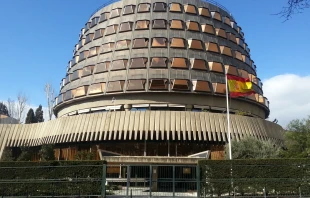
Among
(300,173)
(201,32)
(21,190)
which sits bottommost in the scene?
(21,190)

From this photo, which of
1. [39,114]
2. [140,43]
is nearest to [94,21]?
[140,43]

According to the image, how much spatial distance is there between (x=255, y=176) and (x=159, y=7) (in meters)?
Answer: 34.6

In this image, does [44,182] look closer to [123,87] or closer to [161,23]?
[123,87]

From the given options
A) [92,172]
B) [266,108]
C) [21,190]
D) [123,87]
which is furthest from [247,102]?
[21,190]

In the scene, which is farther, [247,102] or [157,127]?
[247,102]

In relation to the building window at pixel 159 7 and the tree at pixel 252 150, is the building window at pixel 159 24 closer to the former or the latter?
the building window at pixel 159 7

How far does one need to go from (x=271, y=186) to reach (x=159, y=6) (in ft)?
117

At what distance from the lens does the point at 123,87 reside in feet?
140

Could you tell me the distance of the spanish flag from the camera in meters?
32.4

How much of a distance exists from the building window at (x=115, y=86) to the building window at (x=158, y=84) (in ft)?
13.6

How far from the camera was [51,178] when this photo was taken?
21688 mm

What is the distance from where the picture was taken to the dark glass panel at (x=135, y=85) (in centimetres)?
4175

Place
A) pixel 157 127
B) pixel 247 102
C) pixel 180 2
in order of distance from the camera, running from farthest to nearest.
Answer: pixel 180 2, pixel 247 102, pixel 157 127

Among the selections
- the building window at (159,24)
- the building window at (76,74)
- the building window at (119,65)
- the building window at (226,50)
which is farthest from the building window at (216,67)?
the building window at (76,74)
